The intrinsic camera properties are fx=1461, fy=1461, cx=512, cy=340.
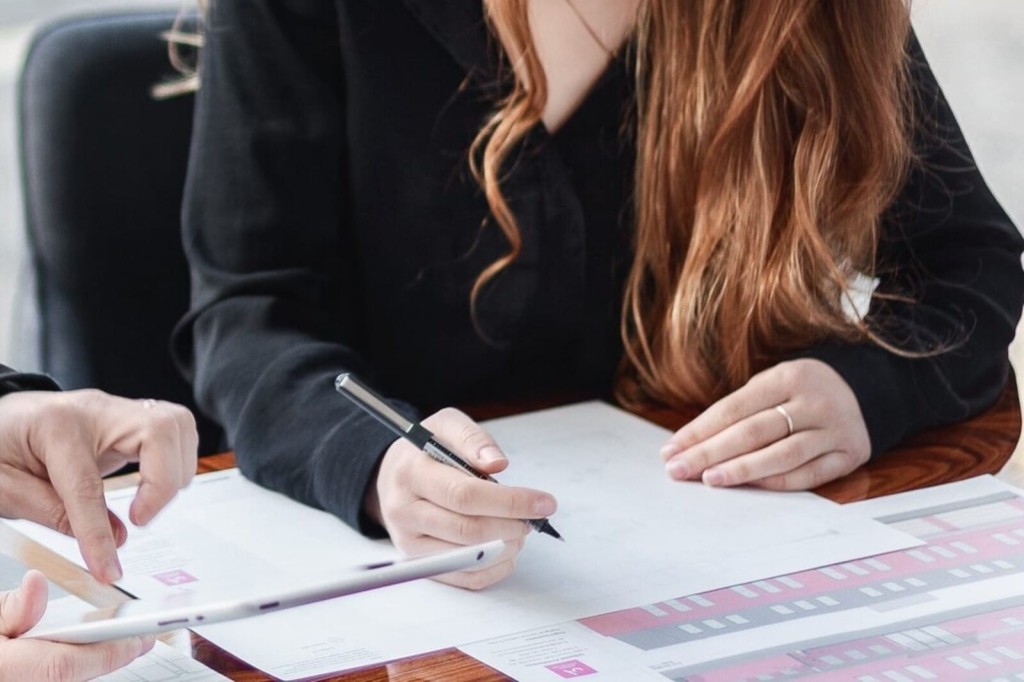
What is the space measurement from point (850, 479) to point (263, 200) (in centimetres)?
48

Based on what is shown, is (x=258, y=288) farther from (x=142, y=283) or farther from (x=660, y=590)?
(x=660, y=590)

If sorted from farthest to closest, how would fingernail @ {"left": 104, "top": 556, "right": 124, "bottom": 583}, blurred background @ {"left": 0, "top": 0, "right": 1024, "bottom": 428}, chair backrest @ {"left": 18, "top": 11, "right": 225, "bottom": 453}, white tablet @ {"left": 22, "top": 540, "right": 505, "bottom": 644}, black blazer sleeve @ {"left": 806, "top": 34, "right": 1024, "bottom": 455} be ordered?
blurred background @ {"left": 0, "top": 0, "right": 1024, "bottom": 428}
chair backrest @ {"left": 18, "top": 11, "right": 225, "bottom": 453}
black blazer sleeve @ {"left": 806, "top": 34, "right": 1024, "bottom": 455}
fingernail @ {"left": 104, "top": 556, "right": 124, "bottom": 583}
white tablet @ {"left": 22, "top": 540, "right": 505, "bottom": 644}

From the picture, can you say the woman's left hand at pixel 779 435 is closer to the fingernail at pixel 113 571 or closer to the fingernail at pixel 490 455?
the fingernail at pixel 490 455

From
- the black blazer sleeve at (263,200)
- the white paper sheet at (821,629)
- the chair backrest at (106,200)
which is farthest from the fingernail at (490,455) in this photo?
the chair backrest at (106,200)

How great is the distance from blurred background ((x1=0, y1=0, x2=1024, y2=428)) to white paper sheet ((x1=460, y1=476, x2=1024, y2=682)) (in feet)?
5.12

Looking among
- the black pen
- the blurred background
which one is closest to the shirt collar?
the black pen

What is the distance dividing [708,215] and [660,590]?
40 cm

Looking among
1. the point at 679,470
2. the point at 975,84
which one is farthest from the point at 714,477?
the point at 975,84

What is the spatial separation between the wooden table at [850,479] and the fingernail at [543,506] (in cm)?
10

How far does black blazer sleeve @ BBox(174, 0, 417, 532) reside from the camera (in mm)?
1075

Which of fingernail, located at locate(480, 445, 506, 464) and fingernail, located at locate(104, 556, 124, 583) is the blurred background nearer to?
fingernail, located at locate(480, 445, 506, 464)

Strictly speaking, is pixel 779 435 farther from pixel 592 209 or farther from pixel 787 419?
pixel 592 209

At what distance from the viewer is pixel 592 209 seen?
118 cm

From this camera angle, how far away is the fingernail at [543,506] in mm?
792
